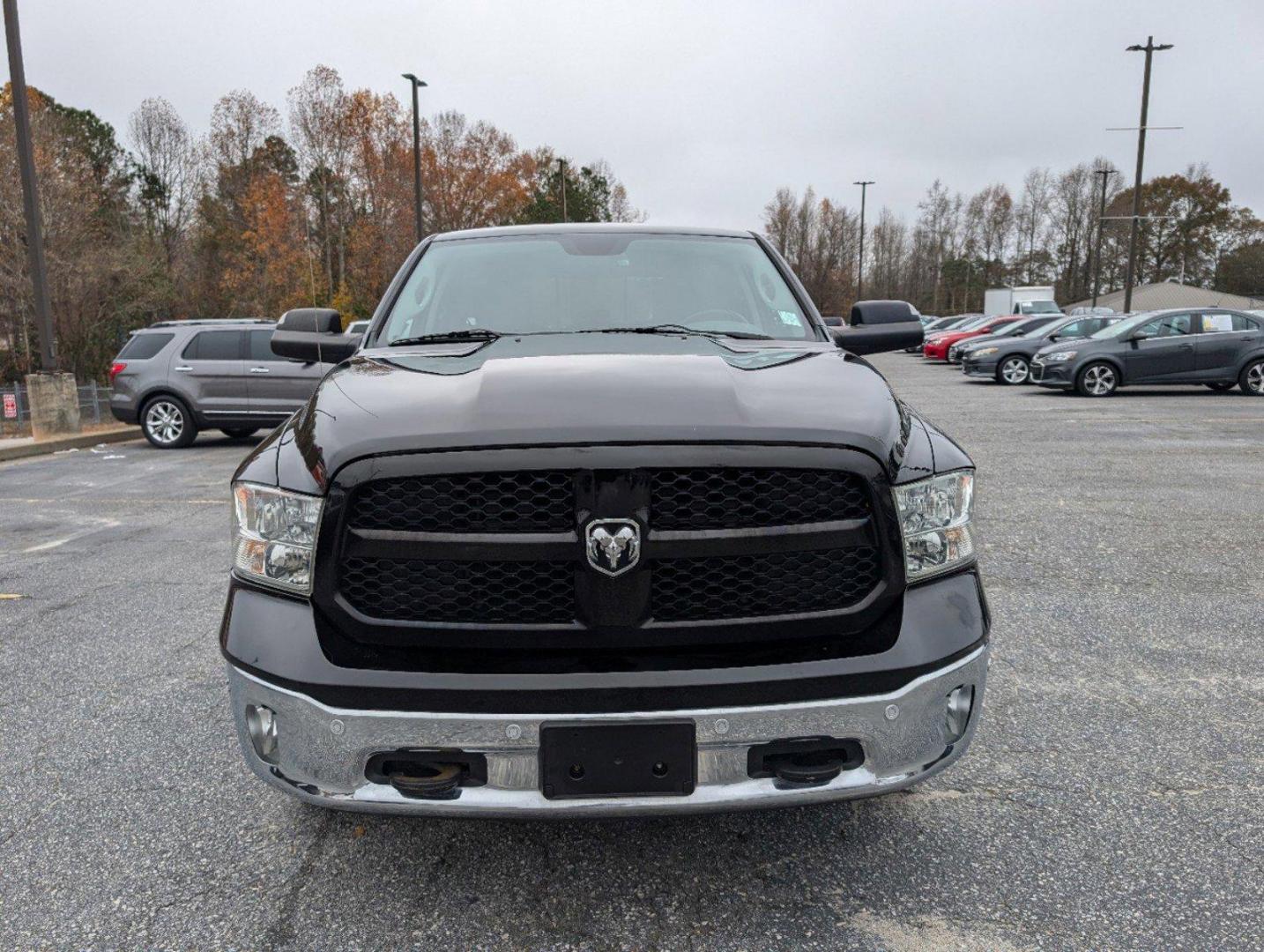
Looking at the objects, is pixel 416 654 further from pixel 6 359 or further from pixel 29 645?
pixel 6 359

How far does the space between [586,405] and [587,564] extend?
15.2 inches

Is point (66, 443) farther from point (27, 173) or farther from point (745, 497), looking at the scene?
point (745, 497)

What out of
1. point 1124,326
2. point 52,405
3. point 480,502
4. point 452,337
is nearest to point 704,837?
point 480,502

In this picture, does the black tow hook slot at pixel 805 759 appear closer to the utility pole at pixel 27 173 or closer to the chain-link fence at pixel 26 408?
the utility pole at pixel 27 173

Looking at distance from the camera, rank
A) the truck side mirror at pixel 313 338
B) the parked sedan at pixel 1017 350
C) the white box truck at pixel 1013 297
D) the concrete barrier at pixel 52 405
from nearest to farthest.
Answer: the truck side mirror at pixel 313 338 < the concrete barrier at pixel 52 405 < the parked sedan at pixel 1017 350 < the white box truck at pixel 1013 297

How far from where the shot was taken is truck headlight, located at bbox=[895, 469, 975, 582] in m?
2.17

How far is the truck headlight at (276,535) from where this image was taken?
2129 mm

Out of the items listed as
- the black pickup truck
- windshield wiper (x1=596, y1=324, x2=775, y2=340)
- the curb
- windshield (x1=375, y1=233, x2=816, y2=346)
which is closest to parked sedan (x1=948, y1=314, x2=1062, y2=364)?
the curb

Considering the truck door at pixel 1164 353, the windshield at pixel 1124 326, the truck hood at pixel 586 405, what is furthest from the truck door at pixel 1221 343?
the truck hood at pixel 586 405

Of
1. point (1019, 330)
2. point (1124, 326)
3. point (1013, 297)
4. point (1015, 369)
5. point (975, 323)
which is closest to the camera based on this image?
point (1124, 326)

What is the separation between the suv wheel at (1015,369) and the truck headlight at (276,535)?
847 inches

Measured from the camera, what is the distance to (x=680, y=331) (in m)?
3.18

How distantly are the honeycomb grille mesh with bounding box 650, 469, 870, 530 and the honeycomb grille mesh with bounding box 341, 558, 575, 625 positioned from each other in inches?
10.5

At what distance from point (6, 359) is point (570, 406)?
3115 cm
